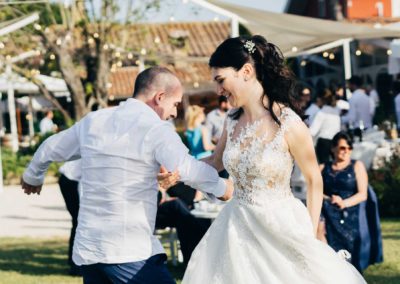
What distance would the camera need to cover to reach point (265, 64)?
4914mm

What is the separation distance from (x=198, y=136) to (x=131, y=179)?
880 cm

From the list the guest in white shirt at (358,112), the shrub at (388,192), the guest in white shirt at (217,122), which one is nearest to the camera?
the guest in white shirt at (217,122)

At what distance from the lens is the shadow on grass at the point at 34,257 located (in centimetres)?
1057

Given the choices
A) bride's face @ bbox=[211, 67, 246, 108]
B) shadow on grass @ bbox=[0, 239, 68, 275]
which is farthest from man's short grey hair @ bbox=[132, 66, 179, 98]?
shadow on grass @ bbox=[0, 239, 68, 275]

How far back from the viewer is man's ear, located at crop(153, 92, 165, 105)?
4516 millimetres

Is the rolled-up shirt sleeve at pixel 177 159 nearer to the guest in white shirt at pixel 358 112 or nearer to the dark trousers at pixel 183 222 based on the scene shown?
the dark trousers at pixel 183 222

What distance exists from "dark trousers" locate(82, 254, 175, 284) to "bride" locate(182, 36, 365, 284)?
1.61 ft

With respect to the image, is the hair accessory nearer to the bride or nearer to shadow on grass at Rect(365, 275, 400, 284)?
the bride

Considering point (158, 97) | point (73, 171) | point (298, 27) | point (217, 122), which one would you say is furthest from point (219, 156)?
point (298, 27)

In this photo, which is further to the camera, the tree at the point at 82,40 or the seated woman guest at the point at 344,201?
the tree at the point at 82,40

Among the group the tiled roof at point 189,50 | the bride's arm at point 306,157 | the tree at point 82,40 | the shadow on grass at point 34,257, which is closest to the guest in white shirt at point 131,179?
the bride's arm at point 306,157

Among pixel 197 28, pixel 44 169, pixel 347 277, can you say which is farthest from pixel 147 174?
pixel 197 28

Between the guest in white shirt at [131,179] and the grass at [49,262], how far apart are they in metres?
4.88

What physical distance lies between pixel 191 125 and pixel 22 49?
1198cm
